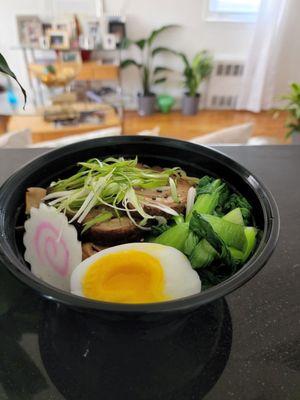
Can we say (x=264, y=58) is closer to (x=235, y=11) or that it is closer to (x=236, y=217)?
(x=235, y=11)

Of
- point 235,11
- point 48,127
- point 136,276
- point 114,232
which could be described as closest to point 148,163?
point 114,232

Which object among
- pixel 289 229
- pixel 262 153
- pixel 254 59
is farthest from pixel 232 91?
pixel 289 229

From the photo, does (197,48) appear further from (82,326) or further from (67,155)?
(82,326)

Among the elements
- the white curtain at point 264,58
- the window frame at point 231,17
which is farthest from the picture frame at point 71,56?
the white curtain at point 264,58

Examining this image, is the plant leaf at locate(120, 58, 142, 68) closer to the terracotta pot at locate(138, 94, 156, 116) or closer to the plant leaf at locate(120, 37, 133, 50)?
the plant leaf at locate(120, 37, 133, 50)

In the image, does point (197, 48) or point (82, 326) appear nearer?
point (82, 326)

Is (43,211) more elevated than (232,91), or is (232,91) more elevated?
(43,211)
